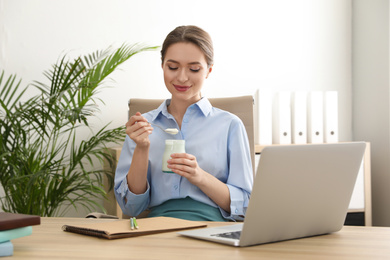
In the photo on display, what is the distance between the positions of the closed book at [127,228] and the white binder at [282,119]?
2348 millimetres

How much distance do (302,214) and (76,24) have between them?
266 cm

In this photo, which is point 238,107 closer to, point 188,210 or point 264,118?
point 188,210

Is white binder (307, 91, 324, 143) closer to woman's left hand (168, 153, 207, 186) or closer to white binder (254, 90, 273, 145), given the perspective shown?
white binder (254, 90, 273, 145)

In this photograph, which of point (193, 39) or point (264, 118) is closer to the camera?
point (193, 39)

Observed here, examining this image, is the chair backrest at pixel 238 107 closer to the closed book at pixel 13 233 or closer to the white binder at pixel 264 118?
the closed book at pixel 13 233

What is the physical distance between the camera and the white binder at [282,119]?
3623mm

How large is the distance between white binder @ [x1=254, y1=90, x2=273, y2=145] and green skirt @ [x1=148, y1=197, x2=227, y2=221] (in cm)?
191

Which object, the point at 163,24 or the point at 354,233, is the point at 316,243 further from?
the point at 163,24

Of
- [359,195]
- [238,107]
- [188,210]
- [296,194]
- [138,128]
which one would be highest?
[238,107]

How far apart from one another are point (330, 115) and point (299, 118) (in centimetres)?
26

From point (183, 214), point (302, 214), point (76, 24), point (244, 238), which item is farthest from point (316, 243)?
point (76, 24)

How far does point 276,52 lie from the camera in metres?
4.00

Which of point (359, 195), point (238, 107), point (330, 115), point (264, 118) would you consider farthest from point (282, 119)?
point (238, 107)

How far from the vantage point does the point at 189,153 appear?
1.80 meters
